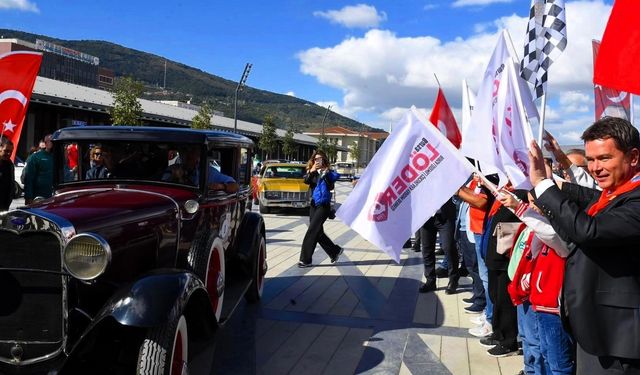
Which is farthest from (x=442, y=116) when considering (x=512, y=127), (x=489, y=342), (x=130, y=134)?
(x=130, y=134)

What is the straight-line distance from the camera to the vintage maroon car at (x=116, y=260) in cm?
296

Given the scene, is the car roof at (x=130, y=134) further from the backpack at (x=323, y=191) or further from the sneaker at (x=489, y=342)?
the backpack at (x=323, y=191)

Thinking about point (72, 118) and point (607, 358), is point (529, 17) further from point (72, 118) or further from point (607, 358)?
point (72, 118)

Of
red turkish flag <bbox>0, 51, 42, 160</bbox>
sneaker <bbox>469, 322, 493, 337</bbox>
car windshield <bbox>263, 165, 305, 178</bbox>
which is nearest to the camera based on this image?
sneaker <bbox>469, 322, 493, 337</bbox>

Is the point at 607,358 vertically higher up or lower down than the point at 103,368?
higher up

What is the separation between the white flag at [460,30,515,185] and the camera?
131 inches

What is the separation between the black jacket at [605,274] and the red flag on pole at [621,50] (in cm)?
122

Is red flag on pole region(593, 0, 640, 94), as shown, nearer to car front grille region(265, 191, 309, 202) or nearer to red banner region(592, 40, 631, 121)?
red banner region(592, 40, 631, 121)

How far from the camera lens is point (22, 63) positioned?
622 centimetres

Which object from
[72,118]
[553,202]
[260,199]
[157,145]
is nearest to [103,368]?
[157,145]

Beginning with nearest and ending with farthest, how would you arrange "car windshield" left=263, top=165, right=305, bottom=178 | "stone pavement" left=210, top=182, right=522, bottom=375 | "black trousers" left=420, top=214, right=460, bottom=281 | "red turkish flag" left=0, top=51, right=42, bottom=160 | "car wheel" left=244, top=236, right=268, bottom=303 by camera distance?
"stone pavement" left=210, top=182, right=522, bottom=375 < "car wheel" left=244, top=236, right=268, bottom=303 < "red turkish flag" left=0, top=51, right=42, bottom=160 < "black trousers" left=420, top=214, right=460, bottom=281 < "car windshield" left=263, top=165, right=305, bottom=178

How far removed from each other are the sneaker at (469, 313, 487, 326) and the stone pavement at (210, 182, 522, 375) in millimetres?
80

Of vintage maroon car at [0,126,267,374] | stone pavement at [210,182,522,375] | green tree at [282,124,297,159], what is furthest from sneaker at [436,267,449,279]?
green tree at [282,124,297,159]

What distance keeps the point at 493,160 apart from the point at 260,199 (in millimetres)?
12677
